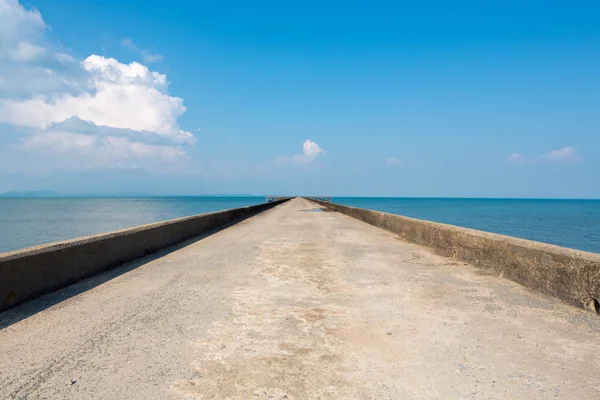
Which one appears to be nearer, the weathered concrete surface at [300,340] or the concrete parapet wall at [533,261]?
the weathered concrete surface at [300,340]

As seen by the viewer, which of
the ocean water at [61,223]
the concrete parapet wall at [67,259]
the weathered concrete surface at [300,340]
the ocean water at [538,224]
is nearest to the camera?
the weathered concrete surface at [300,340]

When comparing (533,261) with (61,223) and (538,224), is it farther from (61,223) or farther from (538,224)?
(538,224)

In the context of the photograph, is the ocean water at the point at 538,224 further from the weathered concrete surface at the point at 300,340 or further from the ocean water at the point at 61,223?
the ocean water at the point at 61,223

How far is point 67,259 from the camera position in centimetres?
521

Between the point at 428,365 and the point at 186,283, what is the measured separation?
3767mm

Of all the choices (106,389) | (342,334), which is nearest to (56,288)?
(106,389)

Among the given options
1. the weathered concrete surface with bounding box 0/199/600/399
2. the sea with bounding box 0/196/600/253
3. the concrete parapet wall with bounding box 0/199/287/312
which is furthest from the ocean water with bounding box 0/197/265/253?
the weathered concrete surface with bounding box 0/199/600/399

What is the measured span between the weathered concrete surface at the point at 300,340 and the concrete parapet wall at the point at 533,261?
0.85ft

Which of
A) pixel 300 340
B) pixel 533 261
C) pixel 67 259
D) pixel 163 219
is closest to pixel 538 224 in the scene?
pixel 163 219

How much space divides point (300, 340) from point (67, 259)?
403cm

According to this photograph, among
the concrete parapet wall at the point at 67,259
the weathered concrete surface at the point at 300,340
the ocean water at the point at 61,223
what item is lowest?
the ocean water at the point at 61,223

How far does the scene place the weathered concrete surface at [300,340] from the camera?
2494 millimetres

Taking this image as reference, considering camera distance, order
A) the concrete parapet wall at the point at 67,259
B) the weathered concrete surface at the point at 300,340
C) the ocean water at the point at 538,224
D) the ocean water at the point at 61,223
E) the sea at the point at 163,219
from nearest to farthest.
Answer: the weathered concrete surface at the point at 300,340 < the concrete parapet wall at the point at 67,259 < the ocean water at the point at 61,223 < the sea at the point at 163,219 < the ocean water at the point at 538,224

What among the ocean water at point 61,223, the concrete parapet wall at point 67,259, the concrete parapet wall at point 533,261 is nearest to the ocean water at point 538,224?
the concrete parapet wall at point 533,261
